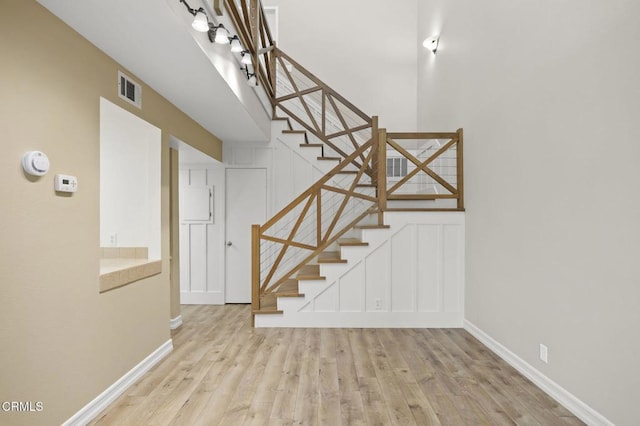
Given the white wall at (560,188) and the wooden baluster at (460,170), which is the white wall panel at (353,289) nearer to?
the white wall at (560,188)

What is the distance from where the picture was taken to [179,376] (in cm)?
292

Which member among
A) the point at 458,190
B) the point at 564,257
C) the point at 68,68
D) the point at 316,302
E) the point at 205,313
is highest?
the point at 68,68

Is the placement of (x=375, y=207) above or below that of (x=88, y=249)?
above

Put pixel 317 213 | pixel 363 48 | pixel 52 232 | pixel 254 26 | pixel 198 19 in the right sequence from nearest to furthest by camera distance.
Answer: pixel 52 232
pixel 198 19
pixel 254 26
pixel 317 213
pixel 363 48

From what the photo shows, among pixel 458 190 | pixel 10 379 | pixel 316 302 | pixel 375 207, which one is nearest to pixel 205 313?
pixel 316 302

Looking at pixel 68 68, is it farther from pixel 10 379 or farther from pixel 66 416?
pixel 66 416

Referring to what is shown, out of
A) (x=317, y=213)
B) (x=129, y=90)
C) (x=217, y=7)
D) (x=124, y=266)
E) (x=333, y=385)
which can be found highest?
(x=217, y=7)

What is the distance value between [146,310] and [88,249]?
96cm

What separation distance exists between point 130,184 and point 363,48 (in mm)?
4816

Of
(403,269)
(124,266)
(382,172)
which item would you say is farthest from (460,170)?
(124,266)

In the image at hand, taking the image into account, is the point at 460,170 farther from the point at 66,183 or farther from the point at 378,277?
the point at 66,183

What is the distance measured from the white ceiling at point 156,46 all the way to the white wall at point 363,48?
3287 mm

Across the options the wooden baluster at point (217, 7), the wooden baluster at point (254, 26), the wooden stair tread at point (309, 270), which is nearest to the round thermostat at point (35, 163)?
the wooden baluster at point (217, 7)

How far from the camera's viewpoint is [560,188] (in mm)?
2451
